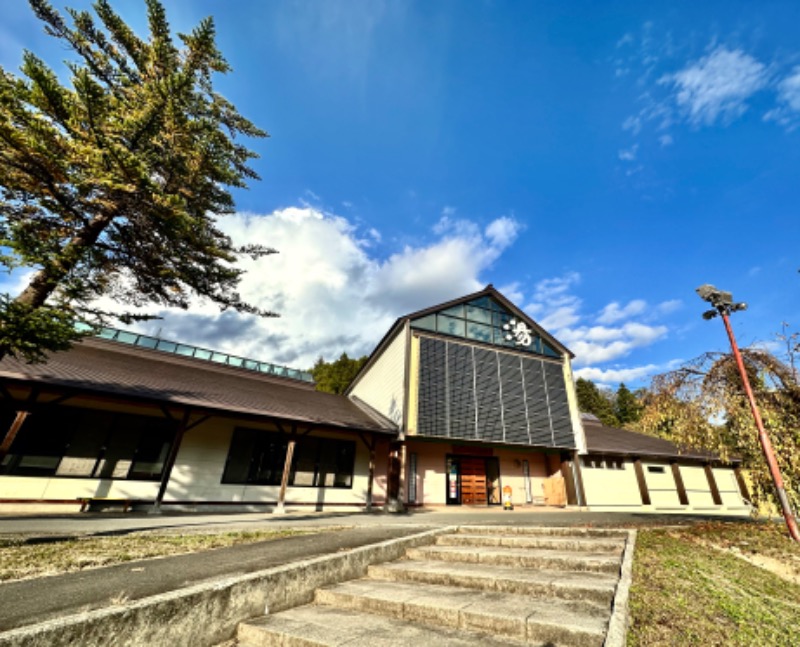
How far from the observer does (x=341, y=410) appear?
54.5ft

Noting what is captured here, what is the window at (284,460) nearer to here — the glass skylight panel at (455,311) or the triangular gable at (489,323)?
the triangular gable at (489,323)

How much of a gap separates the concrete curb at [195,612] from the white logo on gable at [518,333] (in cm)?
1660

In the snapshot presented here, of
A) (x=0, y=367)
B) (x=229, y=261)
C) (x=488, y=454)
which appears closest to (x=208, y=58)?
(x=229, y=261)

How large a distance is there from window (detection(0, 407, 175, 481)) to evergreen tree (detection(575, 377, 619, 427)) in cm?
4355

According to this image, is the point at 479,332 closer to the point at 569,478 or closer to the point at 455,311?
the point at 455,311

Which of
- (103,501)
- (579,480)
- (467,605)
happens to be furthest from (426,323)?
(467,605)

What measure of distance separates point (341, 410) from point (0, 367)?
1123 cm

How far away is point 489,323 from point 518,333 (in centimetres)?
193

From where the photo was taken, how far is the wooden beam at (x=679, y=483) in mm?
19562

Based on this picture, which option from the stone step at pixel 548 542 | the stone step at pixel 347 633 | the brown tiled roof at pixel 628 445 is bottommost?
the stone step at pixel 347 633

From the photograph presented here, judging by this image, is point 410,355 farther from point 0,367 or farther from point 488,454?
point 0,367

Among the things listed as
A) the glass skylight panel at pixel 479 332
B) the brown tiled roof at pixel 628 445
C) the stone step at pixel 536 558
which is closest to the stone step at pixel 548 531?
the stone step at pixel 536 558

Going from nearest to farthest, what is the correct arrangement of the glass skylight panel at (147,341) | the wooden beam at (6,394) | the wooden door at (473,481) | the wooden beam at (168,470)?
1. the wooden beam at (6,394)
2. the wooden beam at (168,470)
3. the glass skylight panel at (147,341)
4. the wooden door at (473,481)

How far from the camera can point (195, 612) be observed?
2.79 metres
